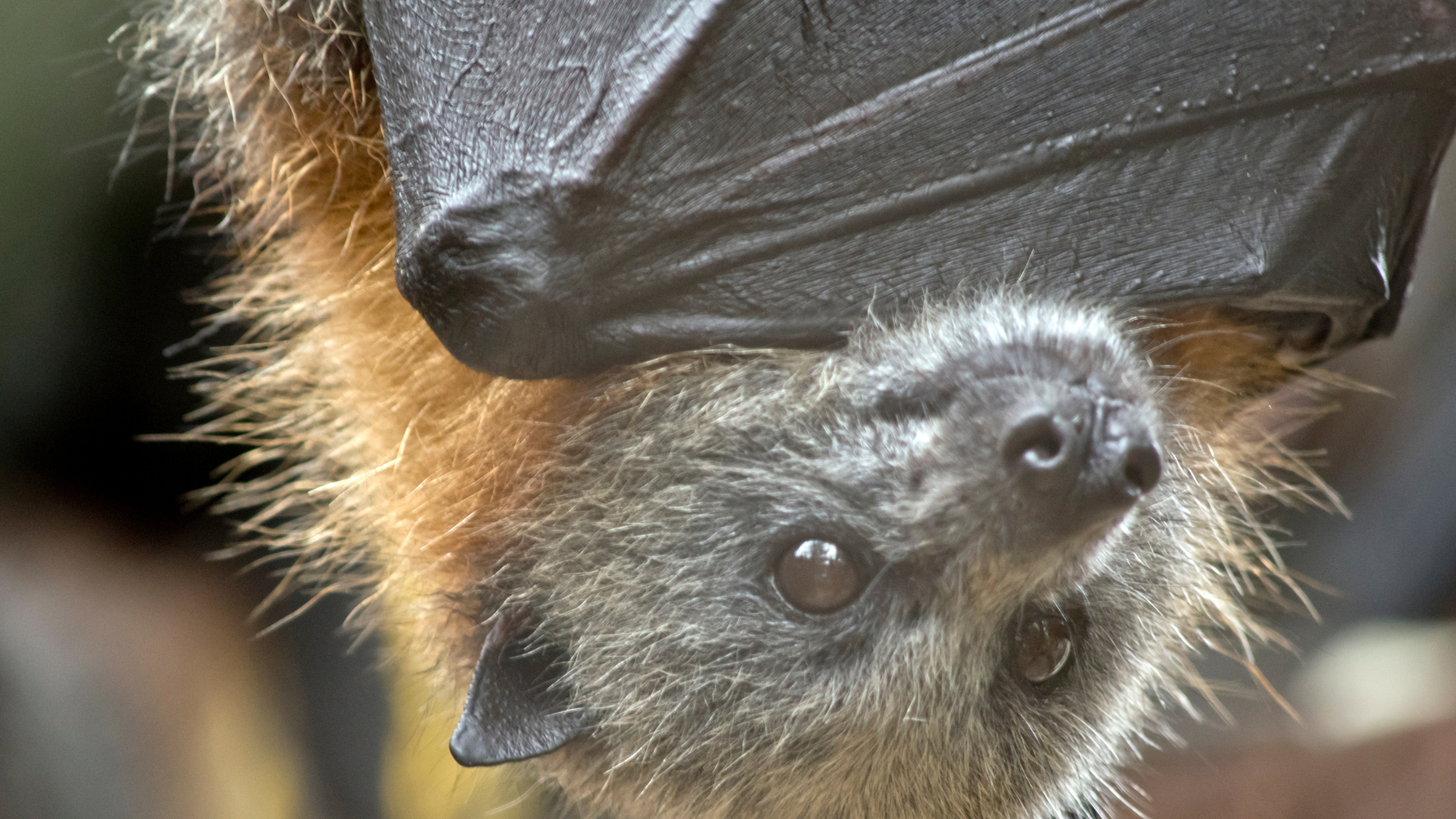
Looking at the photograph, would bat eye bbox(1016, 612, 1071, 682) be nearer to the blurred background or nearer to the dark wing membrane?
the dark wing membrane

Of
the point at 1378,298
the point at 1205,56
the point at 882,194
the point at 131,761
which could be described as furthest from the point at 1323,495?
the point at 131,761

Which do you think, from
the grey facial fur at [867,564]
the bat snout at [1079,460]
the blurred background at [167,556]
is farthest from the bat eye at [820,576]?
the blurred background at [167,556]

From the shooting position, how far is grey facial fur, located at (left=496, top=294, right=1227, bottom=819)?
1.02 m

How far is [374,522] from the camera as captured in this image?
1.42 metres

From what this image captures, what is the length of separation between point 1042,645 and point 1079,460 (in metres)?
0.34

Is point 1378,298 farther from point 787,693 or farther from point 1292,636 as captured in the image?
point 1292,636

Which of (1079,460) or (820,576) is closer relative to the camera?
(1079,460)

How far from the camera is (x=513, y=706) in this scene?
1.17m

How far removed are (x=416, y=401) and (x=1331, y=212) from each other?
1068 millimetres

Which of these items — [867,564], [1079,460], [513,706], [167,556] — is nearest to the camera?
[1079,460]

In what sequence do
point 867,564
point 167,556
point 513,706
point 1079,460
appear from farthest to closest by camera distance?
point 167,556
point 513,706
point 867,564
point 1079,460

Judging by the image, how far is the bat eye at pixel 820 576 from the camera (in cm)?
107

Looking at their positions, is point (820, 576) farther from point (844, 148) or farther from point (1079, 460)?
point (844, 148)

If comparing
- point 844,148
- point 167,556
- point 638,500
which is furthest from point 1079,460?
point 167,556
